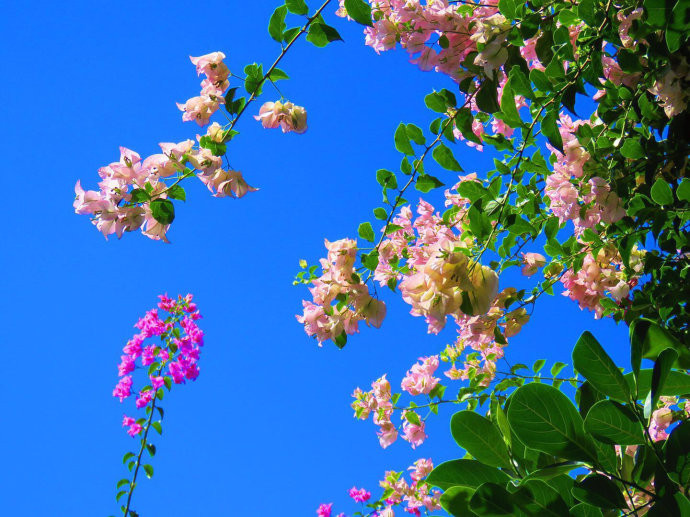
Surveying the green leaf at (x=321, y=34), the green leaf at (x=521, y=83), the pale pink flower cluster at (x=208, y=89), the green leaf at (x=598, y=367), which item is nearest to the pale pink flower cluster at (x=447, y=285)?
the green leaf at (x=521, y=83)

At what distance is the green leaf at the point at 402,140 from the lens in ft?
4.97

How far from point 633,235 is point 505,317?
590mm

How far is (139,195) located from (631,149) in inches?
48.2

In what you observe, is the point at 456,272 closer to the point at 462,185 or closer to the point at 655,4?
the point at 462,185

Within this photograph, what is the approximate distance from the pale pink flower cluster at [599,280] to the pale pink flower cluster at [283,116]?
986 millimetres

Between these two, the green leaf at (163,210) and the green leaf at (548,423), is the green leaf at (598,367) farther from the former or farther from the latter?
the green leaf at (163,210)

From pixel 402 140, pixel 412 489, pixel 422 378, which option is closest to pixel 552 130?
pixel 402 140

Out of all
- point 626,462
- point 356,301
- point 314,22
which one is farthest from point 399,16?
point 626,462

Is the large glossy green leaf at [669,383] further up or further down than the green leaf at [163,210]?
further down

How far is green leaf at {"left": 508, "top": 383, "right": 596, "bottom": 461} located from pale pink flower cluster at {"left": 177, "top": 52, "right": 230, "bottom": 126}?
1.21m

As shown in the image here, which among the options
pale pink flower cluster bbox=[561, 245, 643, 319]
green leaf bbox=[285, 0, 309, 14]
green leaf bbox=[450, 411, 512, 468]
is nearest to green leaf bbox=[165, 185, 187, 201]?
green leaf bbox=[285, 0, 309, 14]

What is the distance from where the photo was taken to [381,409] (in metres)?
2.90

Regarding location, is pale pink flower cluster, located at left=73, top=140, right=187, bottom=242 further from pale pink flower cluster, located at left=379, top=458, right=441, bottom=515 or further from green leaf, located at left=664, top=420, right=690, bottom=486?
pale pink flower cluster, located at left=379, top=458, right=441, bottom=515

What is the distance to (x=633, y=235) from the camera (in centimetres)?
154
